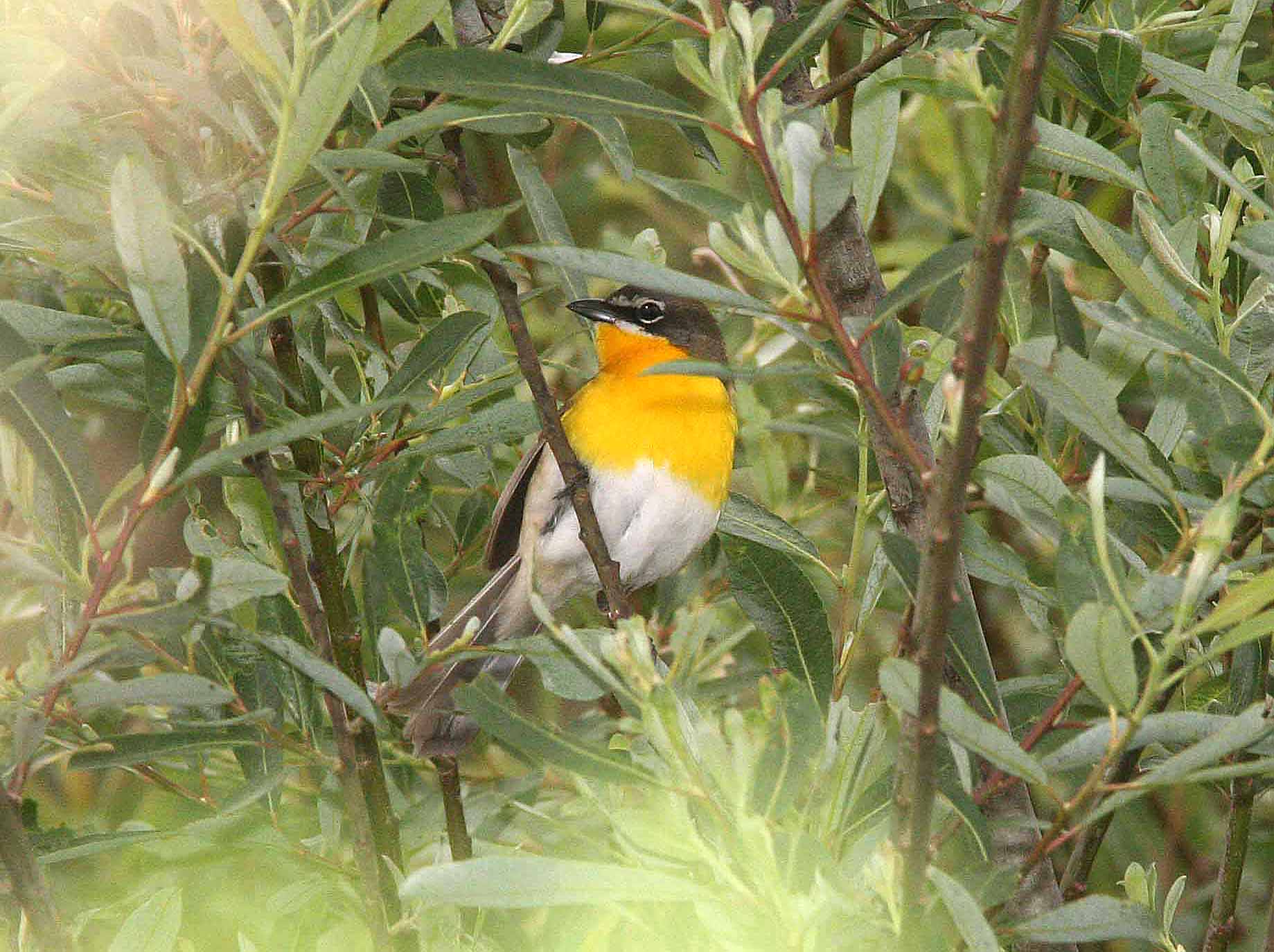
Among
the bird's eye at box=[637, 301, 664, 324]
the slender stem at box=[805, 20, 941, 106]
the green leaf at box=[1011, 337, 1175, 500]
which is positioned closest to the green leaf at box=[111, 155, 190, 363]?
the green leaf at box=[1011, 337, 1175, 500]

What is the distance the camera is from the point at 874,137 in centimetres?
224

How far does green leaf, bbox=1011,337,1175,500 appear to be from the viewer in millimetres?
1510

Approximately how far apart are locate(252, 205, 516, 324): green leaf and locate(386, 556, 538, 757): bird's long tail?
56 cm

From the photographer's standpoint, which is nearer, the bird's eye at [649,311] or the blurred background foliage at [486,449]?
the blurred background foliage at [486,449]

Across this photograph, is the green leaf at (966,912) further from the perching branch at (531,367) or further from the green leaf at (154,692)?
the perching branch at (531,367)

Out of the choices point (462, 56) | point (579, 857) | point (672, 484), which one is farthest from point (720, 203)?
point (672, 484)

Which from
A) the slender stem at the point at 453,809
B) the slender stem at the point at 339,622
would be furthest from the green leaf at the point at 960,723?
the slender stem at the point at 453,809

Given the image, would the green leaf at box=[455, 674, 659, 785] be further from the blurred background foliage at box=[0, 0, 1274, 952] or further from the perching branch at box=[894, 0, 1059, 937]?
the perching branch at box=[894, 0, 1059, 937]

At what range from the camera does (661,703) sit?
136 centimetres

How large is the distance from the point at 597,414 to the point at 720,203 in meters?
2.09

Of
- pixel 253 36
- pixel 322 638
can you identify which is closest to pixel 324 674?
pixel 322 638

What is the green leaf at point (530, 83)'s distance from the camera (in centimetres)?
157

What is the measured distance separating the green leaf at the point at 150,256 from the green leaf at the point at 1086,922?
107 cm

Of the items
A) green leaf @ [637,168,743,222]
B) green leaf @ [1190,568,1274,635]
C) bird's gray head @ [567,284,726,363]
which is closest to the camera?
green leaf @ [1190,568,1274,635]
